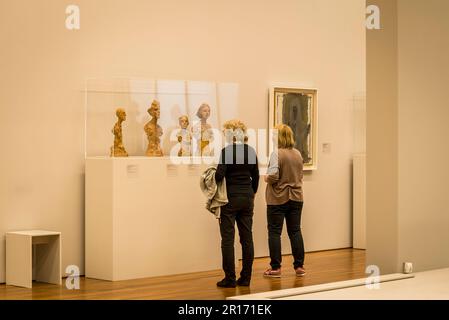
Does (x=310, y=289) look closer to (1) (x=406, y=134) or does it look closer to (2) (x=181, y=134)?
(1) (x=406, y=134)

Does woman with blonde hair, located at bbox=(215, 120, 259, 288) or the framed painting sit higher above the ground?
the framed painting

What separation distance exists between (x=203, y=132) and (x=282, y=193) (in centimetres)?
151

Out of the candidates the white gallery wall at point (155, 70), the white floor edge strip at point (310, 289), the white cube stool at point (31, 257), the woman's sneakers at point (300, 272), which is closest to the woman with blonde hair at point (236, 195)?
the woman's sneakers at point (300, 272)

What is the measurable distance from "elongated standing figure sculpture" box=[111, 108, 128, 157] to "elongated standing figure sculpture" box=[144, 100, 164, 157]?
0.37m

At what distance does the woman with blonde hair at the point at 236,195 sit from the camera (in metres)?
9.17

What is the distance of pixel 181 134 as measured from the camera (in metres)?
10.9

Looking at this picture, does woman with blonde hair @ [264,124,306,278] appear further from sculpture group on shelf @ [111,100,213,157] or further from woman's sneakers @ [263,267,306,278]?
sculpture group on shelf @ [111,100,213,157]

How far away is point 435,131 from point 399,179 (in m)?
0.81

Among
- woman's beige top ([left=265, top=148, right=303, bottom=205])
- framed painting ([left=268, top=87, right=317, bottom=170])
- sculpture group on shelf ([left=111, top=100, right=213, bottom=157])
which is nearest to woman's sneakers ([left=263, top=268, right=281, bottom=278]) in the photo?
woman's beige top ([left=265, top=148, right=303, bottom=205])

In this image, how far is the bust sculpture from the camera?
10.8m

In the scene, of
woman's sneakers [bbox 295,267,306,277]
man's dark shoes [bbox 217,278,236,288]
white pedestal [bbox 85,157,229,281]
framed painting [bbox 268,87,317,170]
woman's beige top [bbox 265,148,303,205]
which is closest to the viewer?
man's dark shoes [bbox 217,278,236,288]

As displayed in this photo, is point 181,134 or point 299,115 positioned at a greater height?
point 299,115

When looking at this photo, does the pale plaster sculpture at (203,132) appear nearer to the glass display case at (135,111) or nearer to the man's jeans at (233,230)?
the glass display case at (135,111)

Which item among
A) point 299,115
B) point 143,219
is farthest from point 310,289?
point 299,115
